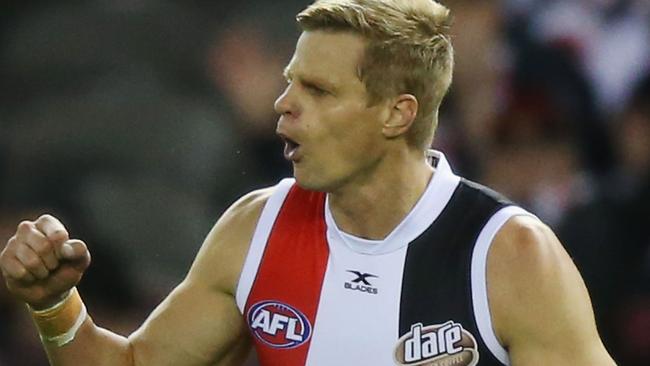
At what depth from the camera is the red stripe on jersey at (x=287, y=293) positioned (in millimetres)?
5199

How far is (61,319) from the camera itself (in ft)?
17.3

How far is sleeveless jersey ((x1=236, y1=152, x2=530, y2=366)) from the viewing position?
501 centimetres

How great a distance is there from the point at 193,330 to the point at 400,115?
901 millimetres

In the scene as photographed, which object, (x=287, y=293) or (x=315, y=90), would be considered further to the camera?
(x=287, y=293)

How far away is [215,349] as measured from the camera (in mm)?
5352

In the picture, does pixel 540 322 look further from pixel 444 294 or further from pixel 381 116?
pixel 381 116

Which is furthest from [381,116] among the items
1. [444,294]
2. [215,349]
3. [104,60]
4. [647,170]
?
[104,60]

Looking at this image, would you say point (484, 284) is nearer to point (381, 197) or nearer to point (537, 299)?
point (537, 299)

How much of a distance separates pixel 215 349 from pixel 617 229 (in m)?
2.86

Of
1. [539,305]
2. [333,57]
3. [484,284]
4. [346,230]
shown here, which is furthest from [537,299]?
[333,57]

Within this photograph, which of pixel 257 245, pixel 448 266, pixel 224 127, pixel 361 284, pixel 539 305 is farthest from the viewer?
pixel 224 127

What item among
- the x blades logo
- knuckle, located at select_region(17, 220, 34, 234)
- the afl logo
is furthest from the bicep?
knuckle, located at select_region(17, 220, 34, 234)

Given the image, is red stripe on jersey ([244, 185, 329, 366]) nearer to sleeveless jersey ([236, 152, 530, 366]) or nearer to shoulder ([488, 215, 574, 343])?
sleeveless jersey ([236, 152, 530, 366])

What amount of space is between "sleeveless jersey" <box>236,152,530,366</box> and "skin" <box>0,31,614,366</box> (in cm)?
5
